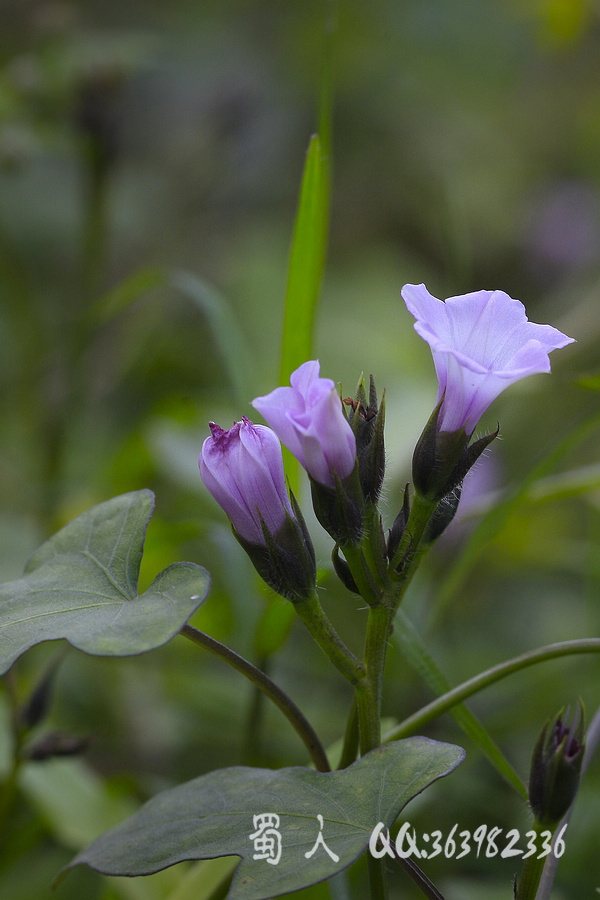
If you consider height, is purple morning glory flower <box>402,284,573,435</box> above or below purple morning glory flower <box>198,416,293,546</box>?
above

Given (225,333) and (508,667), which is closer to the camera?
(508,667)

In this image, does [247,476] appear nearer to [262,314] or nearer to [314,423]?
[314,423]

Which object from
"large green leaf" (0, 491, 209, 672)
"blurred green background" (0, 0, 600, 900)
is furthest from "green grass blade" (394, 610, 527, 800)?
"large green leaf" (0, 491, 209, 672)

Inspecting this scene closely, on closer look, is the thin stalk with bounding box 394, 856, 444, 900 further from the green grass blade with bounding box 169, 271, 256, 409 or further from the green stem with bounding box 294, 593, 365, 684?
the green grass blade with bounding box 169, 271, 256, 409

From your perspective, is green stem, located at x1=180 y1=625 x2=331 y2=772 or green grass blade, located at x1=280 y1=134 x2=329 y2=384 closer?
green stem, located at x1=180 y1=625 x2=331 y2=772

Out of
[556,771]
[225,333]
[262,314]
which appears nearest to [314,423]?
[556,771]

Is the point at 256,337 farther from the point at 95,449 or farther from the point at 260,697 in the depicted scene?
the point at 260,697

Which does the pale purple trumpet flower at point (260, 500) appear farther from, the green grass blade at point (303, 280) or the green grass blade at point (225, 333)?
the green grass blade at point (225, 333)
